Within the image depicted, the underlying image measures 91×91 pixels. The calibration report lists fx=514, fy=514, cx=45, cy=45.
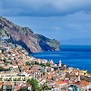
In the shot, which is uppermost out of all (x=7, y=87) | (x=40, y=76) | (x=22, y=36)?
(x=22, y=36)

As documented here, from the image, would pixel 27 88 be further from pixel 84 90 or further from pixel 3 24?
pixel 3 24

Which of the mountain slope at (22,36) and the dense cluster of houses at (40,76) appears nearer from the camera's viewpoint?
the dense cluster of houses at (40,76)

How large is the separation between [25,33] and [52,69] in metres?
111

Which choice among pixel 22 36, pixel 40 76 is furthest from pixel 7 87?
pixel 22 36

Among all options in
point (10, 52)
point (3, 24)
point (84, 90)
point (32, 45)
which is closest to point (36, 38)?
point (32, 45)

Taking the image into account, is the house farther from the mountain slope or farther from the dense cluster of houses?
the mountain slope

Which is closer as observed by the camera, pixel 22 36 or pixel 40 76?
pixel 40 76

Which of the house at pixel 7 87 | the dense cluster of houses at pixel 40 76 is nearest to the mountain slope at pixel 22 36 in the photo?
the dense cluster of houses at pixel 40 76

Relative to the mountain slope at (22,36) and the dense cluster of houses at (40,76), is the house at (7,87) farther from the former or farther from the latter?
the mountain slope at (22,36)

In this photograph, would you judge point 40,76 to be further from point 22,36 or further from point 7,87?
point 22,36

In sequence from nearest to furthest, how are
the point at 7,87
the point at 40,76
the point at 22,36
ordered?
the point at 7,87
the point at 40,76
the point at 22,36

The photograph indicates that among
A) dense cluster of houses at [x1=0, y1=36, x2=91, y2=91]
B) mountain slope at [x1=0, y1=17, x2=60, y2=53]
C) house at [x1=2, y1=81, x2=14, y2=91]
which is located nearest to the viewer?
house at [x1=2, y1=81, x2=14, y2=91]

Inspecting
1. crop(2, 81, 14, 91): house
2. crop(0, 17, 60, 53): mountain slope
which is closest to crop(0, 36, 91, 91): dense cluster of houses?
crop(2, 81, 14, 91): house

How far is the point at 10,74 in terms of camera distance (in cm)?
6347
